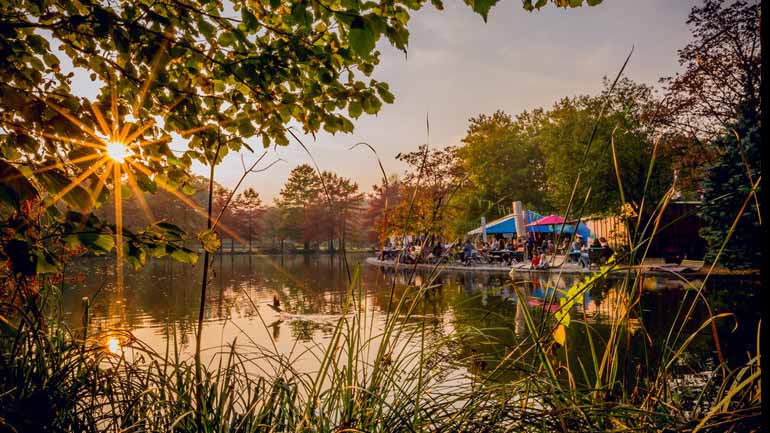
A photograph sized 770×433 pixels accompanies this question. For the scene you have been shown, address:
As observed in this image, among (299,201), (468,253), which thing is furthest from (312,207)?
(468,253)

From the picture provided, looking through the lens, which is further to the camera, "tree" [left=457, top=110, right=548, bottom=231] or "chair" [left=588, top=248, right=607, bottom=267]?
"tree" [left=457, top=110, right=548, bottom=231]

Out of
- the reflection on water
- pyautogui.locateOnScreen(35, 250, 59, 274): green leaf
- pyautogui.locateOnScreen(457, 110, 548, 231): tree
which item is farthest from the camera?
pyautogui.locateOnScreen(457, 110, 548, 231): tree

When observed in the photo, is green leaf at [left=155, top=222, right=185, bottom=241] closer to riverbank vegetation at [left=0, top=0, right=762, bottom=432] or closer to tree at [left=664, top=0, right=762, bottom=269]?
riverbank vegetation at [left=0, top=0, right=762, bottom=432]

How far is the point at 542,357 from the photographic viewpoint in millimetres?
1449

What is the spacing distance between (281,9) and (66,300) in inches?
523

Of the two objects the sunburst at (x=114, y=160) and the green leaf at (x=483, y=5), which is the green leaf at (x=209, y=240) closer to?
the sunburst at (x=114, y=160)

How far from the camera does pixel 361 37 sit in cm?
145

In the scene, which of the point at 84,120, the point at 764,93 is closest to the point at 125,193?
the point at 84,120

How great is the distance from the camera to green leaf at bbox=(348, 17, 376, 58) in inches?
56.6

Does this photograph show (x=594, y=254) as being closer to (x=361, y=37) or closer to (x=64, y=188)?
(x=361, y=37)

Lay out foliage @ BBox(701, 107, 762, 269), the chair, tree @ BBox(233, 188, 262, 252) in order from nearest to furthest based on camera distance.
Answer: foliage @ BBox(701, 107, 762, 269), the chair, tree @ BBox(233, 188, 262, 252)

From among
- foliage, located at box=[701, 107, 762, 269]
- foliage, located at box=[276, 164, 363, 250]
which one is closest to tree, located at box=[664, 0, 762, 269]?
foliage, located at box=[701, 107, 762, 269]

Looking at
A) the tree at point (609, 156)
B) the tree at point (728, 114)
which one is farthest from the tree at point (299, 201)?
the tree at point (728, 114)

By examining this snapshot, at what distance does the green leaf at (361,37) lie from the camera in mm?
1437
